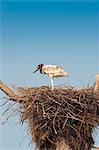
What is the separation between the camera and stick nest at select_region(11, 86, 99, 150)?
873 cm

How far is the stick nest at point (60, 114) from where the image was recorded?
8.73 metres

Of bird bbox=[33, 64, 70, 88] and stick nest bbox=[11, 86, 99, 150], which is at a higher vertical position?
bird bbox=[33, 64, 70, 88]

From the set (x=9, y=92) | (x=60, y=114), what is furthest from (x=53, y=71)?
(x=60, y=114)

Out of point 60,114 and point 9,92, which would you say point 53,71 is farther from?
point 60,114

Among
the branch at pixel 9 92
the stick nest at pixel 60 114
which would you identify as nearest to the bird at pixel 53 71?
the stick nest at pixel 60 114

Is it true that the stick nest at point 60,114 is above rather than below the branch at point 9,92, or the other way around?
below

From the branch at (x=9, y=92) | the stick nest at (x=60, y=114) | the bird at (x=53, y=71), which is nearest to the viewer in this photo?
the stick nest at (x=60, y=114)

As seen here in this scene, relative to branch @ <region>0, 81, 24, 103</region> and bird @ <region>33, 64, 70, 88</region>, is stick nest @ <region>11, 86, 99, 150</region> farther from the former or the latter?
bird @ <region>33, 64, 70, 88</region>

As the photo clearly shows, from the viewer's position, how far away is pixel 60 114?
28.7ft

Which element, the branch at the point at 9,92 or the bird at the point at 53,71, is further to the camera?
the bird at the point at 53,71

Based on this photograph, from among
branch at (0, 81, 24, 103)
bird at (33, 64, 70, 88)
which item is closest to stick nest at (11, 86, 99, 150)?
branch at (0, 81, 24, 103)

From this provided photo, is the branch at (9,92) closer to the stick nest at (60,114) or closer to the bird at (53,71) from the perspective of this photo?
the stick nest at (60,114)

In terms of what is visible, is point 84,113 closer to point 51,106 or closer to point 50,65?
point 51,106

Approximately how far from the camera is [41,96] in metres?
8.80
